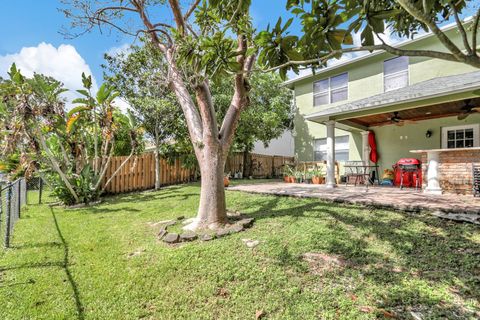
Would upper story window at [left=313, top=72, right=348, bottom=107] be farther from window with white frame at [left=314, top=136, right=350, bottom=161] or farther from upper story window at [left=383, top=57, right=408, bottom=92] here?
window with white frame at [left=314, top=136, right=350, bottom=161]

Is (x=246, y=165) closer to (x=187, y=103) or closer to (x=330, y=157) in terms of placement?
(x=330, y=157)

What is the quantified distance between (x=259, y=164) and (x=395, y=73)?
8.75m

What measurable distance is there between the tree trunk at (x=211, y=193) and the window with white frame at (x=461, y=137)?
942cm

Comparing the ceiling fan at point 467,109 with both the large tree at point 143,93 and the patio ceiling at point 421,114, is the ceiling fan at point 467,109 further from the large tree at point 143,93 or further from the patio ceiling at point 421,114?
the large tree at point 143,93

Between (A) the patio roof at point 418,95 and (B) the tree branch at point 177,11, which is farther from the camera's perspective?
(A) the patio roof at point 418,95

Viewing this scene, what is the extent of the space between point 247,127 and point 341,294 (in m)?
11.5

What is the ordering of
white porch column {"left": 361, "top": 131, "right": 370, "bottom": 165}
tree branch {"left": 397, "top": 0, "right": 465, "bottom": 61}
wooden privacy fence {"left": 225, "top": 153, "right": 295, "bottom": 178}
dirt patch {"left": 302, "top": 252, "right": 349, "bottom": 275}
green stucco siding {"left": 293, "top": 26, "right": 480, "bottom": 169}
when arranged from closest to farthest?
1. tree branch {"left": 397, "top": 0, "right": 465, "bottom": 61}
2. dirt patch {"left": 302, "top": 252, "right": 349, "bottom": 275}
3. green stucco siding {"left": 293, "top": 26, "right": 480, "bottom": 169}
4. white porch column {"left": 361, "top": 131, "right": 370, "bottom": 165}
5. wooden privacy fence {"left": 225, "top": 153, "right": 295, "bottom": 178}

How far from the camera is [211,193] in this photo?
4996 millimetres

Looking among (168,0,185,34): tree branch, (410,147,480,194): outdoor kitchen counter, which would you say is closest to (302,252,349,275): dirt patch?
(168,0,185,34): tree branch

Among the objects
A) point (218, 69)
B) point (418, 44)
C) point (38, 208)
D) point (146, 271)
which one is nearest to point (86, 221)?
point (38, 208)

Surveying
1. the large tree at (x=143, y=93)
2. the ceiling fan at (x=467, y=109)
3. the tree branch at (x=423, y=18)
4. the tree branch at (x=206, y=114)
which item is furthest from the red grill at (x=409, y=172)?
the large tree at (x=143, y=93)

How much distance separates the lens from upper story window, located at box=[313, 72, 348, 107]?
13.1 meters

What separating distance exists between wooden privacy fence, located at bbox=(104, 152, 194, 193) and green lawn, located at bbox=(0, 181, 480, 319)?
17.0 ft

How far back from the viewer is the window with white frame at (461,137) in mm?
9031
